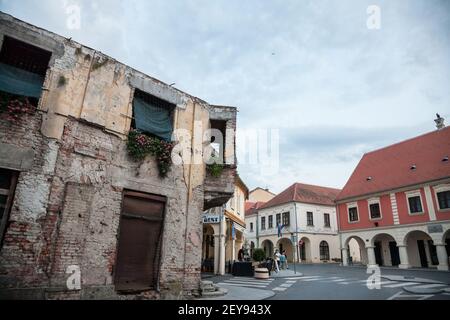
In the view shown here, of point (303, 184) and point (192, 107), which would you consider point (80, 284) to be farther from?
point (303, 184)

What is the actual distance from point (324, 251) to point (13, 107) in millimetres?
38659

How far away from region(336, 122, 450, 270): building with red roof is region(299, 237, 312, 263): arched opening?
26.4 feet

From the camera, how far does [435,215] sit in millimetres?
22484

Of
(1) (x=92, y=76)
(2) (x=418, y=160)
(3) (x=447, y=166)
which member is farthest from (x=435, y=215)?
(1) (x=92, y=76)

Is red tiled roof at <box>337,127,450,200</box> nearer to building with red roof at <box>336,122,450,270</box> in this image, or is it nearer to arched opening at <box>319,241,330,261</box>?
building with red roof at <box>336,122,450,270</box>

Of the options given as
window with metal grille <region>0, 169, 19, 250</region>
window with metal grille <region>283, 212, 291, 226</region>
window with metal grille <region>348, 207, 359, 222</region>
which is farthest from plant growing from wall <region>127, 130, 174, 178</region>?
window with metal grille <region>283, 212, 291, 226</region>

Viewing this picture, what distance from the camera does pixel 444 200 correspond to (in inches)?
875

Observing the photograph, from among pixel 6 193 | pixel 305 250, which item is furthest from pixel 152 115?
pixel 305 250

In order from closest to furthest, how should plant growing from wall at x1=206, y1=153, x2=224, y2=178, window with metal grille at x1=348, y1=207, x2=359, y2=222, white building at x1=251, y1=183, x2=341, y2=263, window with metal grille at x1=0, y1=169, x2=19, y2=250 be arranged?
window with metal grille at x1=0, y1=169, x2=19, y2=250 → plant growing from wall at x1=206, y1=153, x2=224, y2=178 → window with metal grille at x1=348, y1=207, x2=359, y2=222 → white building at x1=251, y1=183, x2=341, y2=263

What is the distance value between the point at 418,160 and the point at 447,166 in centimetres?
313

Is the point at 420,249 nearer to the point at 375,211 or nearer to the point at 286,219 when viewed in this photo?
the point at 375,211

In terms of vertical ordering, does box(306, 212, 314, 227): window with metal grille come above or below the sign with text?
above

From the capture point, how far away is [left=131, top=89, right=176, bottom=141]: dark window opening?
30.4 feet

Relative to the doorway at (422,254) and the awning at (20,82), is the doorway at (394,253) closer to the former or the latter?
the doorway at (422,254)
